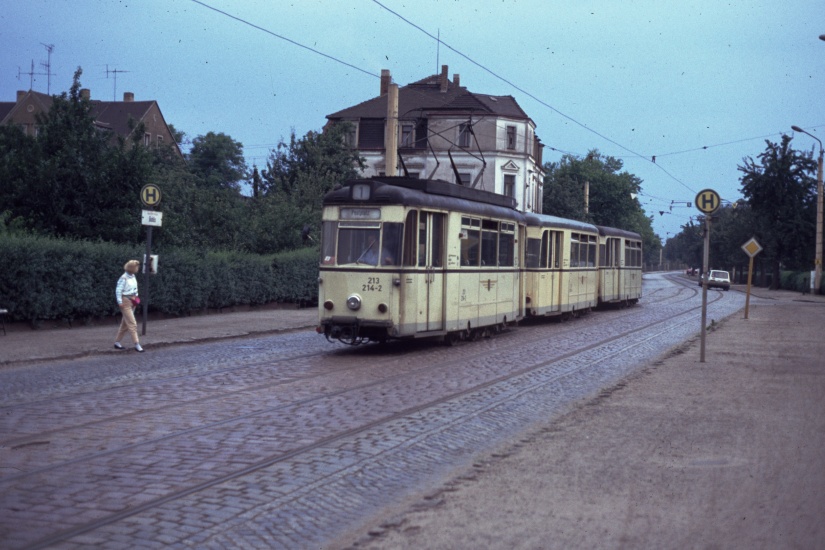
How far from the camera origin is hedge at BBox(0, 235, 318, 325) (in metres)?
20.8

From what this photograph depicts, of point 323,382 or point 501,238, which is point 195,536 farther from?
point 501,238

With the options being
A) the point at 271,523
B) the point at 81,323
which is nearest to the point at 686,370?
the point at 271,523

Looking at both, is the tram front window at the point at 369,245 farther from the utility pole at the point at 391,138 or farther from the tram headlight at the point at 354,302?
the utility pole at the point at 391,138

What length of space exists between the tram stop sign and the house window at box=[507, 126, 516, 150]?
52429 millimetres

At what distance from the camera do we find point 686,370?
16.3 meters

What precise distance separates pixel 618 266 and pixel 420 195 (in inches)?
834

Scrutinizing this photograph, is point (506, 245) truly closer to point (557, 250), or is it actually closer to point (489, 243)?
point (489, 243)

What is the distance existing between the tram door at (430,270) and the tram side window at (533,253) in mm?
7372

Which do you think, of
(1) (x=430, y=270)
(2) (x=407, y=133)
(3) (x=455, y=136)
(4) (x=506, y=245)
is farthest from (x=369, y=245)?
(2) (x=407, y=133)

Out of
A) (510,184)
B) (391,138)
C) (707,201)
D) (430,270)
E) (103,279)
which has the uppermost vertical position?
(510,184)

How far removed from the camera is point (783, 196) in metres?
66.9

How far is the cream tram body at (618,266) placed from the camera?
35625 millimetres

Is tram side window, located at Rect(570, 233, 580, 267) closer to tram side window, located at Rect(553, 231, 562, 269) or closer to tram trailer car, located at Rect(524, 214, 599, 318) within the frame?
tram trailer car, located at Rect(524, 214, 599, 318)

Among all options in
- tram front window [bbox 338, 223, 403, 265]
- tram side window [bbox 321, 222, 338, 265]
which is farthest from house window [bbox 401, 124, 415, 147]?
tram front window [bbox 338, 223, 403, 265]
